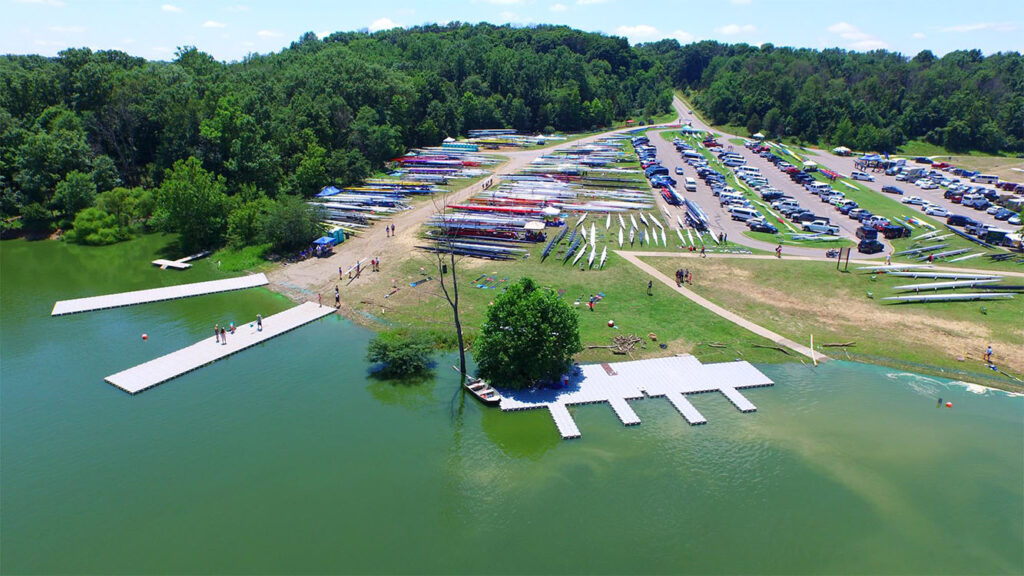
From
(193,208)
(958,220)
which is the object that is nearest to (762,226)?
(958,220)

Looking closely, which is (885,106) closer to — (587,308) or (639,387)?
(587,308)

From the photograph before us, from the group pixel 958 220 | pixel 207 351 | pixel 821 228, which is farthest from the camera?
pixel 958 220

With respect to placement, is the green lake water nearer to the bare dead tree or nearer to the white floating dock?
the white floating dock

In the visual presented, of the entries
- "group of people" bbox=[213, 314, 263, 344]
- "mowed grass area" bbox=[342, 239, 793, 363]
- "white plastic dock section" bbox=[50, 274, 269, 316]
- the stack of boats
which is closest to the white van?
"mowed grass area" bbox=[342, 239, 793, 363]

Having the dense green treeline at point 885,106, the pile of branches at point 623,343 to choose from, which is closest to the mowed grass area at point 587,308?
the pile of branches at point 623,343

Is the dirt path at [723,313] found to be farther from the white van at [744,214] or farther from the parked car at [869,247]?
the parked car at [869,247]

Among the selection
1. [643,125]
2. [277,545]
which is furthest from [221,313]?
[643,125]

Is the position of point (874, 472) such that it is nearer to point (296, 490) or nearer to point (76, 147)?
point (296, 490)
